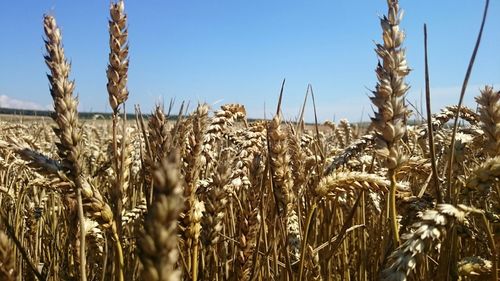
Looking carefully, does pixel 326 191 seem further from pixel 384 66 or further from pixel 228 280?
pixel 228 280

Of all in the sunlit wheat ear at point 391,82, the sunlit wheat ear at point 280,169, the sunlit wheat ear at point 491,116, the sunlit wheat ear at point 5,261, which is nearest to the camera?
the sunlit wheat ear at point 5,261

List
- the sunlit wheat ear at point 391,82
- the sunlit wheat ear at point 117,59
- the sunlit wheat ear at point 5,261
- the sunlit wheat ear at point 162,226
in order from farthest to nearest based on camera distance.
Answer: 1. the sunlit wheat ear at point 117,59
2. the sunlit wheat ear at point 391,82
3. the sunlit wheat ear at point 5,261
4. the sunlit wheat ear at point 162,226

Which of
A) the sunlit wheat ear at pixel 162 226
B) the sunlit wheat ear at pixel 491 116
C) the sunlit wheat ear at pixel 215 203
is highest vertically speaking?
the sunlit wheat ear at pixel 491 116

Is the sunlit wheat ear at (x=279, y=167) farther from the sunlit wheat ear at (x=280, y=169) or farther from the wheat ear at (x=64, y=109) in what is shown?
the wheat ear at (x=64, y=109)

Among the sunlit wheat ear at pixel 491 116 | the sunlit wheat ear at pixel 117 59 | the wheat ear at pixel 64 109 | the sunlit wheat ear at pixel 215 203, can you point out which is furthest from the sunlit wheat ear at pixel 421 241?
the sunlit wheat ear at pixel 117 59

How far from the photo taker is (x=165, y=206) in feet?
1.51

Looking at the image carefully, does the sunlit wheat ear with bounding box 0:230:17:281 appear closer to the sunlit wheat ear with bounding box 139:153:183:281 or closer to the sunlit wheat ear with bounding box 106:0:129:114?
the sunlit wheat ear with bounding box 139:153:183:281

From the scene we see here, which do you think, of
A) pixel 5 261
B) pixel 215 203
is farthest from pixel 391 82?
pixel 5 261

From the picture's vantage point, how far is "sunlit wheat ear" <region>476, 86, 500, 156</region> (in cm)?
119

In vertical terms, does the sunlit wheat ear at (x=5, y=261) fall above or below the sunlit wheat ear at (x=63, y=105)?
below

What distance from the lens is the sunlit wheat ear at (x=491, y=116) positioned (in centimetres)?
119

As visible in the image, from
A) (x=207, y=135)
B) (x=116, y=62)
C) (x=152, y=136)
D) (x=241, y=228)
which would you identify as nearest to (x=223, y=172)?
(x=152, y=136)

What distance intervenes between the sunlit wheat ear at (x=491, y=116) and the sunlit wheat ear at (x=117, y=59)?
1188mm

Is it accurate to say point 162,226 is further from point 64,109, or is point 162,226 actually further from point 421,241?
point 64,109
